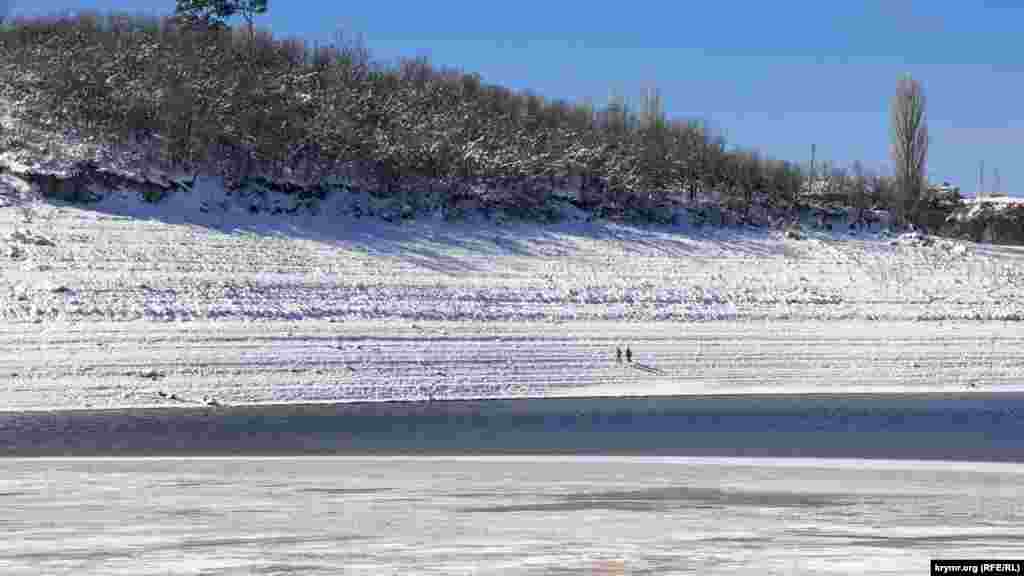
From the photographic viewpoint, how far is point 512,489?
17.6 m

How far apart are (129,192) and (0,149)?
16.9 feet

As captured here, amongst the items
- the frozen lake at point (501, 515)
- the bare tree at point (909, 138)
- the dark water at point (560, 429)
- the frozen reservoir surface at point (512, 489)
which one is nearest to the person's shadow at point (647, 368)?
the dark water at point (560, 429)

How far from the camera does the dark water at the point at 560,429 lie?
24.0 m

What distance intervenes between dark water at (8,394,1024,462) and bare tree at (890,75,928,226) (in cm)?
3447

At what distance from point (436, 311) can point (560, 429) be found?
1363cm

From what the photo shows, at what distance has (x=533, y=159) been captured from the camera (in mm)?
57844

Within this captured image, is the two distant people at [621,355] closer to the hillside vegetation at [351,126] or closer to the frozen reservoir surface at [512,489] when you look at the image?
the frozen reservoir surface at [512,489]

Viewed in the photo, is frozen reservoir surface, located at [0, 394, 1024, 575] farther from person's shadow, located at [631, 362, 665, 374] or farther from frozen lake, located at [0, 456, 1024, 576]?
person's shadow, located at [631, 362, 665, 374]

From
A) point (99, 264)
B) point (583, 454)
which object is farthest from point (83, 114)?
point (583, 454)

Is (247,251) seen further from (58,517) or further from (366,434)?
(58,517)

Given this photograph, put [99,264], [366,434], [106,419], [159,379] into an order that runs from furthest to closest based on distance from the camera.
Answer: [99,264], [159,379], [106,419], [366,434]

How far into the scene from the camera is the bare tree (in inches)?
2667

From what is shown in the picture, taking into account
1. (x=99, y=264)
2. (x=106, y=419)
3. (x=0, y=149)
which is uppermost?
(x=0, y=149)

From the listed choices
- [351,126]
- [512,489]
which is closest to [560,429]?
[512,489]
